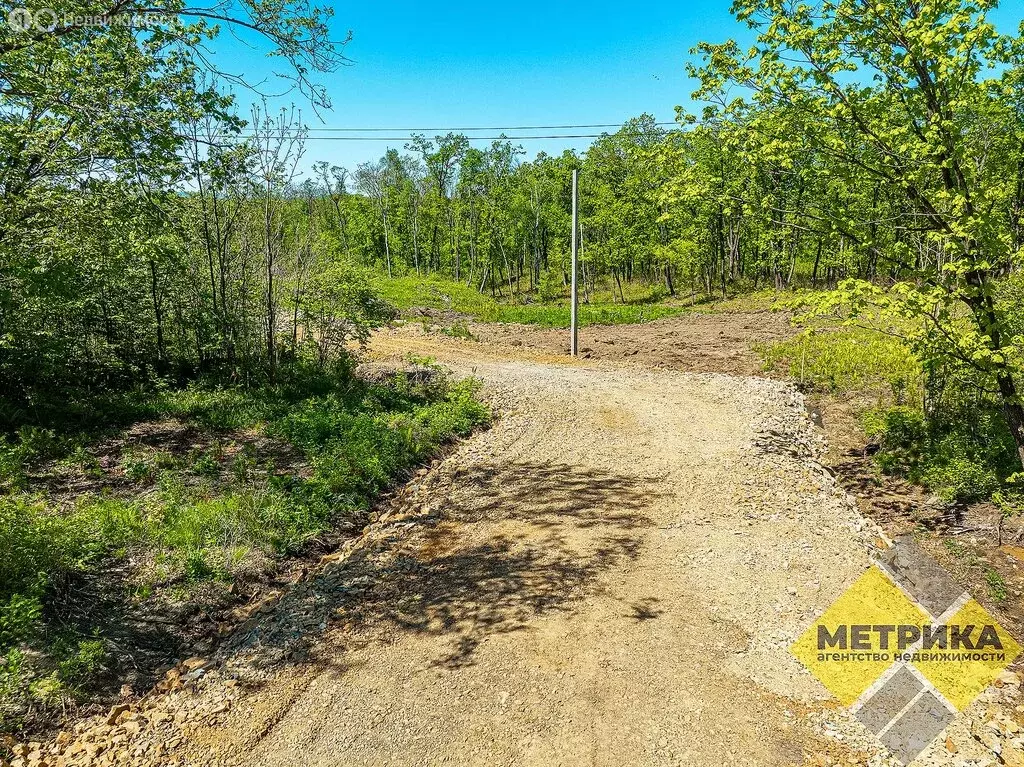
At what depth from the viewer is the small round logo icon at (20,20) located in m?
4.88

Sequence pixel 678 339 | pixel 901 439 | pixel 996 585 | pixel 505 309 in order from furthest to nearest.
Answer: pixel 505 309, pixel 678 339, pixel 901 439, pixel 996 585

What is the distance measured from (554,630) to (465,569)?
146cm

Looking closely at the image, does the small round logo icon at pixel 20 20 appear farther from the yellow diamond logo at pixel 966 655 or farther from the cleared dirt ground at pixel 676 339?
the cleared dirt ground at pixel 676 339

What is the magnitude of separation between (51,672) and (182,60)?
607cm

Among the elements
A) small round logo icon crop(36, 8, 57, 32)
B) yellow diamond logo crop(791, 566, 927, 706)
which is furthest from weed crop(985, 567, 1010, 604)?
small round logo icon crop(36, 8, 57, 32)

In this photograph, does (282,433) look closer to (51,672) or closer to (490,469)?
(490,469)

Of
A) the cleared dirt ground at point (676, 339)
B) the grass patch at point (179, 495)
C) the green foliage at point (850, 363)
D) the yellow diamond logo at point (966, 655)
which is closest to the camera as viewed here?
the yellow diamond logo at point (966, 655)

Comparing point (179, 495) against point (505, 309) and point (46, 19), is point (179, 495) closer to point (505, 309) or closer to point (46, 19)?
point (46, 19)

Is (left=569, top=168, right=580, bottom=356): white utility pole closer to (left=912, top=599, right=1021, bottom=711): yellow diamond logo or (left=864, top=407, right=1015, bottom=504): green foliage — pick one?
(left=864, top=407, right=1015, bottom=504): green foliage

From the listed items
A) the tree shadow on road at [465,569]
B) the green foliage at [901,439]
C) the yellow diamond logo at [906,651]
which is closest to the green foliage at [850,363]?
the green foliage at [901,439]

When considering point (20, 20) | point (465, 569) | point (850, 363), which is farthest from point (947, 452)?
point (20, 20)

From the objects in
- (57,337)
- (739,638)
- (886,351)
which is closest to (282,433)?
(57,337)

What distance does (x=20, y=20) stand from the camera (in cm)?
496

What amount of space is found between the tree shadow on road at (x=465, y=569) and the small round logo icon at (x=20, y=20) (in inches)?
224
